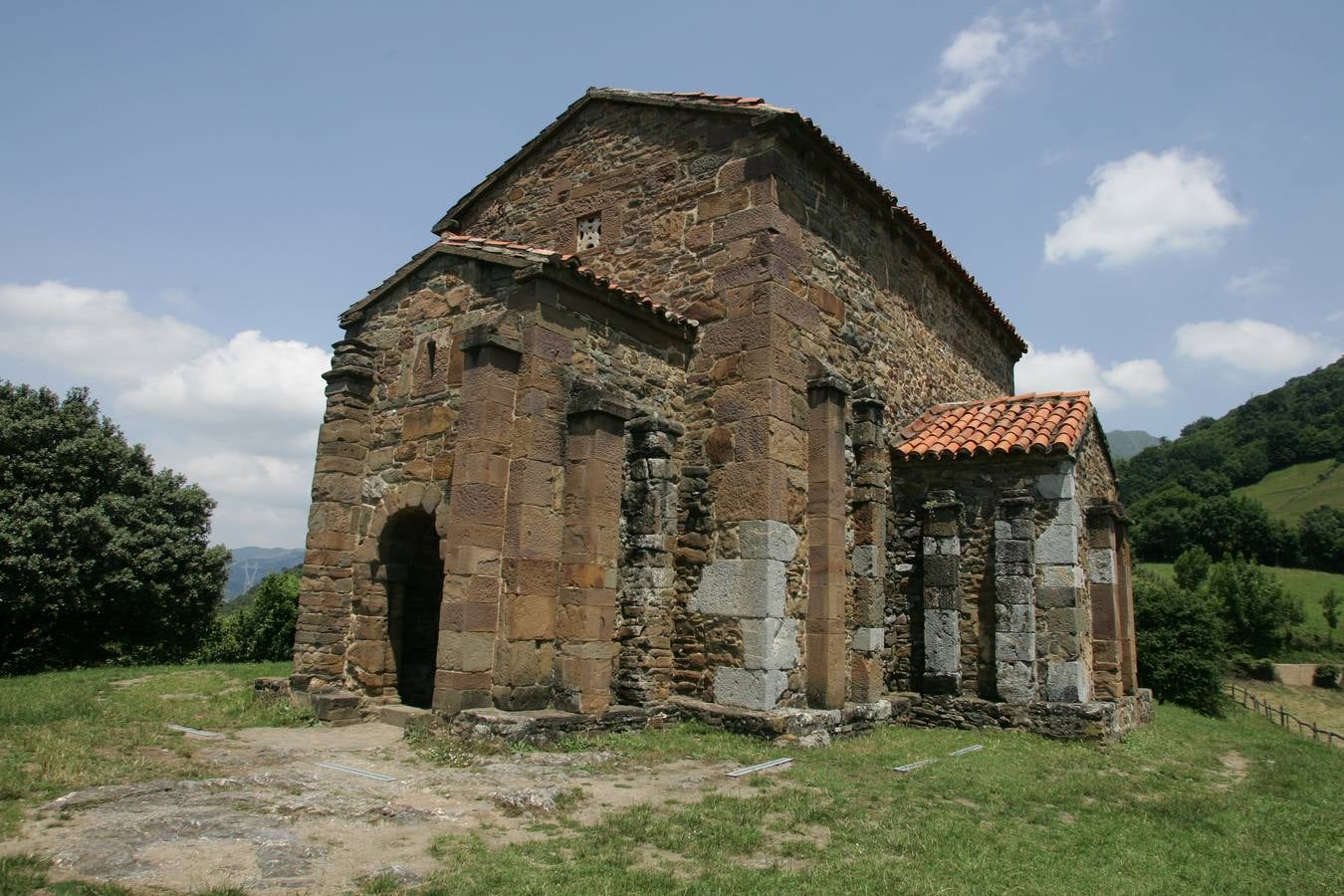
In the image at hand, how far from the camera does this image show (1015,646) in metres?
11.7

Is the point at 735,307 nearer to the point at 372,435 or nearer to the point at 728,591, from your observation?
the point at 728,591

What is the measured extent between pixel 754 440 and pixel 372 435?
5110mm

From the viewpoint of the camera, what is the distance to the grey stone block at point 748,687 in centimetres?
996

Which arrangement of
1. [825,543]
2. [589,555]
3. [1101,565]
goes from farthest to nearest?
[1101,565]
[825,543]
[589,555]

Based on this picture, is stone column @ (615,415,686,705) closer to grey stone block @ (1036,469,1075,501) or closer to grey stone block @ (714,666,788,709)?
grey stone block @ (714,666,788,709)

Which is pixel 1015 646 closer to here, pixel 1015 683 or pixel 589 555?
pixel 1015 683

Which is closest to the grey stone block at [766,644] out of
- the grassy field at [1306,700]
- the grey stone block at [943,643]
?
the grey stone block at [943,643]

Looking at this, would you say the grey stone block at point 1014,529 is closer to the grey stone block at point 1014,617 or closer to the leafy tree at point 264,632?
the grey stone block at point 1014,617

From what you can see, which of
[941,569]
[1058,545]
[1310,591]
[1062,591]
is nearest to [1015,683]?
[1062,591]

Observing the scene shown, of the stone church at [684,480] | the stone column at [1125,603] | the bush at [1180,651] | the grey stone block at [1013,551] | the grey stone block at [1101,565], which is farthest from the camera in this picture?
the bush at [1180,651]

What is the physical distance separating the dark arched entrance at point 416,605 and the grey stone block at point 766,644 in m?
4.37

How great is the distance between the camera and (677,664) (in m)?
10.6

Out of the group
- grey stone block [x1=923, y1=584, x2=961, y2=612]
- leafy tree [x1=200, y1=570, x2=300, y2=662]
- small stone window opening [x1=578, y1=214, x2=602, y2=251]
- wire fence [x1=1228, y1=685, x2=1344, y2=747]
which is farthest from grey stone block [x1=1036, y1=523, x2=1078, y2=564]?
leafy tree [x1=200, y1=570, x2=300, y2=662]

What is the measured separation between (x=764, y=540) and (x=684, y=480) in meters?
1.46
